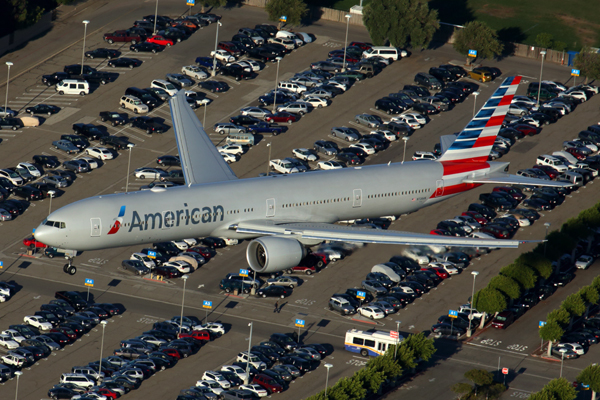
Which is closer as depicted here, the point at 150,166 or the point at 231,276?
the point at 231,276

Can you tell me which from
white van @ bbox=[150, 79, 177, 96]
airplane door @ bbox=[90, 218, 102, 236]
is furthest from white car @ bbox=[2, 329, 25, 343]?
white van @ bbox=[150, 79, 177, 96]

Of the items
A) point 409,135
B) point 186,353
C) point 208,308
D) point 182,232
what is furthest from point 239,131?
point 182,232

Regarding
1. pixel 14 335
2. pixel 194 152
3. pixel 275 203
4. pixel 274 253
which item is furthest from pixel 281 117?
pixel 274 253

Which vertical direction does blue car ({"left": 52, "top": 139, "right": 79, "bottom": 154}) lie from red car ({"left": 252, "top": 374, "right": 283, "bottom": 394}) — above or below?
above

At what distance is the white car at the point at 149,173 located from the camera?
157 meters

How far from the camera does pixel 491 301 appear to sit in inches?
5167

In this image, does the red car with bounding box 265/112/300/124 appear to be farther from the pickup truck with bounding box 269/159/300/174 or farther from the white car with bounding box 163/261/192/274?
the white car with bounding box 163/261/192/274

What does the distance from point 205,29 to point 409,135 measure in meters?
47.1

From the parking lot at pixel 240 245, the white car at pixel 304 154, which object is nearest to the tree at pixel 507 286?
the parking lot at pixel 240 245

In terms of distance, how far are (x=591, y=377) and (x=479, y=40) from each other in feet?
267

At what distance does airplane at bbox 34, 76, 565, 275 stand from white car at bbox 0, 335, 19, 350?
35.1 m

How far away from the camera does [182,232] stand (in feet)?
322

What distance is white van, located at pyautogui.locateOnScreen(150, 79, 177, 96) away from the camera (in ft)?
576

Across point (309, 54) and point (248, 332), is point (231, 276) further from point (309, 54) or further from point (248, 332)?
point (309, 54)
